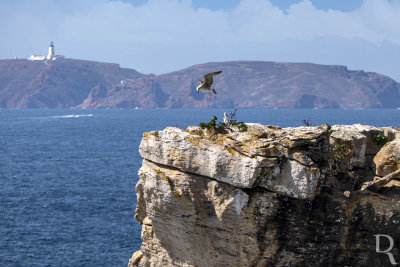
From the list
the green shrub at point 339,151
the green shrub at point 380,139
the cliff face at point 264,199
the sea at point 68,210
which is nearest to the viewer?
the cliff face at point 264,199

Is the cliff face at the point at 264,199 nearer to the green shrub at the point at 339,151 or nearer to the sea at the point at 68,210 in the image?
the green shrub at the point at 339,151

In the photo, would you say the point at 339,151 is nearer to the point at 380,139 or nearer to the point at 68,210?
the point at 380,139

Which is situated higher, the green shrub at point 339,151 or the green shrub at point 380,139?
the green shrub at point 380,139

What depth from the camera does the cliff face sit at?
3138 centimetres

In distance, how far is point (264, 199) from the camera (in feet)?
104

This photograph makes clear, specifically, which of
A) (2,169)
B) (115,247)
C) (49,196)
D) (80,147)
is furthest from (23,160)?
(115,247)

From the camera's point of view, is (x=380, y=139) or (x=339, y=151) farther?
(x=380, y=139)

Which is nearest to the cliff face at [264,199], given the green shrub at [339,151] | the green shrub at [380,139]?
the green shrub at [339,151]

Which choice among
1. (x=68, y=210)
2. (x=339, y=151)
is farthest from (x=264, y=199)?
(x=68, y=210)

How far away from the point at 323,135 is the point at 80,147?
149 metres

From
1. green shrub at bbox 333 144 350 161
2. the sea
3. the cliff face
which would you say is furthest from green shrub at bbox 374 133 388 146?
the sea

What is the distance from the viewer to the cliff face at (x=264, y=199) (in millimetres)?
31375

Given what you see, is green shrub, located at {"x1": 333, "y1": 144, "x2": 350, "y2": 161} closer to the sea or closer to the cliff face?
the cliff face

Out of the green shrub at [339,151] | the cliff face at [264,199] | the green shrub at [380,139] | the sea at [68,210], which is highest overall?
the green shrub at [380,139]
